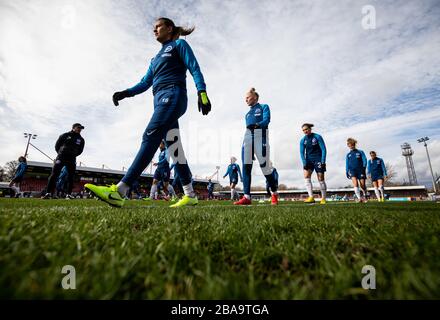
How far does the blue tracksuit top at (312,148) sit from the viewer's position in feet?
29.0

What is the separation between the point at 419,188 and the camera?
197 ft

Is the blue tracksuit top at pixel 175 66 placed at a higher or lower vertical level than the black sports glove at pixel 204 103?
higher

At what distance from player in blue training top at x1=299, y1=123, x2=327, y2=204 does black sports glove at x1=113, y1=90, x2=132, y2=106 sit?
22.8ft

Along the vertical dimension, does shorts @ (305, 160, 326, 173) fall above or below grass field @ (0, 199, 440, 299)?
above

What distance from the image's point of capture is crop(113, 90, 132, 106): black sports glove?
4145mm

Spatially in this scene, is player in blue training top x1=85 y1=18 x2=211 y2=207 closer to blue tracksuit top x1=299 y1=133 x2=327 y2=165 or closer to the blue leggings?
the blue leggings

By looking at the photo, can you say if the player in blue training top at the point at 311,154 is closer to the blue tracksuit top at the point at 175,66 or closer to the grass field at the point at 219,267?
the blue tracksuit top at the point at 175,66

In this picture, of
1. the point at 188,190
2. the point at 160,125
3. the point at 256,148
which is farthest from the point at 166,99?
the point at 256,148

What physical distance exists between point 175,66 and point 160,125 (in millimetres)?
1110

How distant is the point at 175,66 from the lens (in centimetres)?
387

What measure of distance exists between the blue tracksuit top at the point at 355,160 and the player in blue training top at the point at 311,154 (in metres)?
3.08

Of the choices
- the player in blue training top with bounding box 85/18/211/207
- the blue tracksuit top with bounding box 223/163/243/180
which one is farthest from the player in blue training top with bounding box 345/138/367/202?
the player in blue training top with bounding box 85/18/211/207

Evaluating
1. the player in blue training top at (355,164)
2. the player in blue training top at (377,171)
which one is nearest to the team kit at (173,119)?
the player in blue training top at (355,164)
